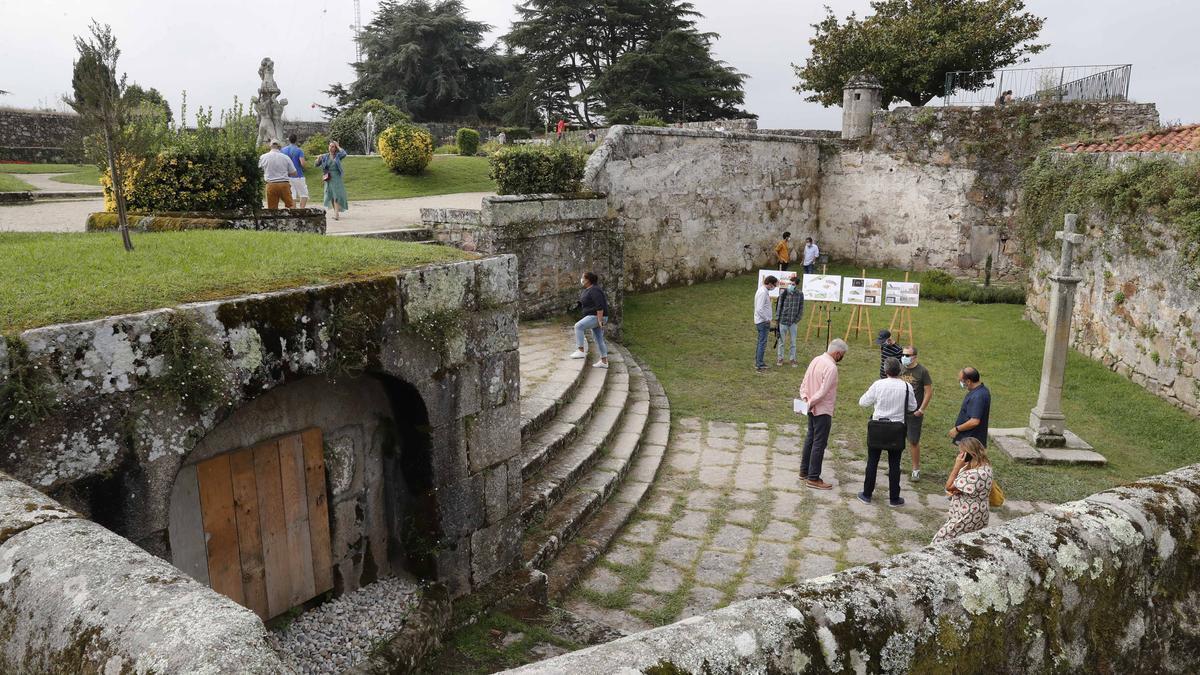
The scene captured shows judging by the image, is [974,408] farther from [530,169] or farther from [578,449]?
[530,169]

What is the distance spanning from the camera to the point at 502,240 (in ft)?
35.8

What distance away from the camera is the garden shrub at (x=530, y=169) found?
1194 centimetres

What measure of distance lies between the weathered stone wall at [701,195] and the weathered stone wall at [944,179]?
1050 millimetres

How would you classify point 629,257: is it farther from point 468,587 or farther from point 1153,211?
point 468,587

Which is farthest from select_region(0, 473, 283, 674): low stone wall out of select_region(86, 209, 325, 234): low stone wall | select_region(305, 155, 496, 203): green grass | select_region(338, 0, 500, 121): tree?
select_region(338, 0, 500, 121): tree

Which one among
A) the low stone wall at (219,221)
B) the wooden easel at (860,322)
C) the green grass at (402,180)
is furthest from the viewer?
the green grass at (402,180)

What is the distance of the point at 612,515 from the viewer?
718 centimetres

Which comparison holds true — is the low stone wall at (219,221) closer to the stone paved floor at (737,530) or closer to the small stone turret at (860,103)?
the stone paved floor at (737,530)

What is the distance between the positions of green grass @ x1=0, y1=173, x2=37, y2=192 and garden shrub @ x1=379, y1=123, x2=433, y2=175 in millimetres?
7757

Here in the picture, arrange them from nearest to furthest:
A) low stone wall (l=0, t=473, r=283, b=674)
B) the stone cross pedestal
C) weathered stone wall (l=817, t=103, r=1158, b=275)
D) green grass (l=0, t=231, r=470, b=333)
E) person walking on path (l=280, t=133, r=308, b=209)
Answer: low stone wall (l=0, t=473, r=283, b=674) < green grass (l=0, t=231, r=470, b=333) < the stone cross pedestal < person walking on path (l=280, t=133, r=308, b=209) < weathered stone wall (l=817, t=103, r=1158, b=275)

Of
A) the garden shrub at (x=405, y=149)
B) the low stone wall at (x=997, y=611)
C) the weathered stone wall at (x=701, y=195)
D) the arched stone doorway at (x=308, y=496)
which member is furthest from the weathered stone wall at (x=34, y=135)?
the low stone wall at (x=997, y=611)

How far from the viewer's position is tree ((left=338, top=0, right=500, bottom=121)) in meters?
38.7

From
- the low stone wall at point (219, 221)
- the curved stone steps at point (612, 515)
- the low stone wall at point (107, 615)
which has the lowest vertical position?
the curved stone steps at point (612, 515)

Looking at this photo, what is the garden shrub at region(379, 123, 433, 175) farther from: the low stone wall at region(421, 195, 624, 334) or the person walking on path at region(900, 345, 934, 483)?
the person walking on path at region(900, 345, 934, 483)
